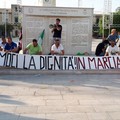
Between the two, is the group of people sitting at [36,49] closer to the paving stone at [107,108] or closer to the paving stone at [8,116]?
the paving stone at [107,108]

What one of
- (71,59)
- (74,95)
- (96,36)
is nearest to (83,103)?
(74,95)

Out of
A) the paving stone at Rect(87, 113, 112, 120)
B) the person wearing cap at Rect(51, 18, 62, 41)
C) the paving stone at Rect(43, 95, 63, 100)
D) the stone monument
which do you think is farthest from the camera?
the stone monument

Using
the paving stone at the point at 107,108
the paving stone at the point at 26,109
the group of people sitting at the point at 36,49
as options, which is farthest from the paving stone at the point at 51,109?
the group of people sitting at the point at 36,49

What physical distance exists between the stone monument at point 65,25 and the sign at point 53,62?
658 centimetres

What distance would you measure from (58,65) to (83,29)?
23.2 feet

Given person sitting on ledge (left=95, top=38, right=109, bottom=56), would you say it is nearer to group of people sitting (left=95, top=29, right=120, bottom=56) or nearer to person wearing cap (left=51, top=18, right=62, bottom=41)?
group of people sitting (left=95, top=29, right=120, bottom=56)

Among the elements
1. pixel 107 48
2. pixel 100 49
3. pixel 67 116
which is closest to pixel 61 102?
pixel 67 116

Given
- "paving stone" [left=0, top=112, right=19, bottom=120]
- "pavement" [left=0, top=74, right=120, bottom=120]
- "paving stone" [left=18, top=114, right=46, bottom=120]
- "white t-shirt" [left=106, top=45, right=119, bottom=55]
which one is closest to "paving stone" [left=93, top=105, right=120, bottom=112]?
"pavement" [left=0, top=74, right=120, bottom=120]

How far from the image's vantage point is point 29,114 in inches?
266

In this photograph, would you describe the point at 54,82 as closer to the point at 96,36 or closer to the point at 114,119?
the point at 114,119

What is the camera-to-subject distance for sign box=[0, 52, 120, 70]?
12562mm

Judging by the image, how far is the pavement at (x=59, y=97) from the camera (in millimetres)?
6738

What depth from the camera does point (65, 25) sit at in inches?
768

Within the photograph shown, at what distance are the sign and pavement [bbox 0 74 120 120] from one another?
756 mm
